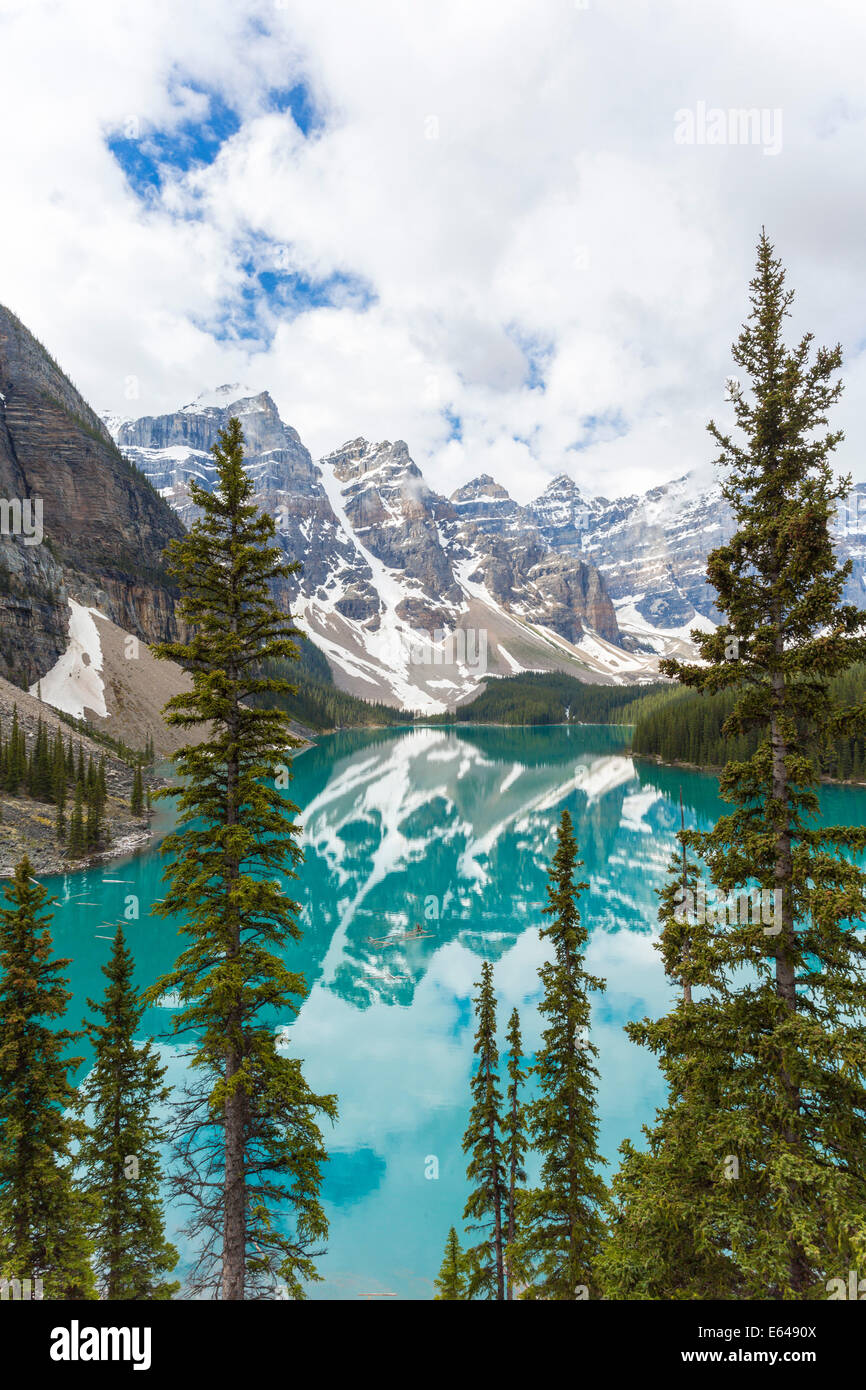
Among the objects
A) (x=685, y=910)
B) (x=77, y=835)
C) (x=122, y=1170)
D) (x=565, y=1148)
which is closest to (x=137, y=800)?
(x=77, y=835)

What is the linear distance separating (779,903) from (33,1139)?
13.5 metres

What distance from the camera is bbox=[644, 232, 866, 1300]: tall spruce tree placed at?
7.38 metres

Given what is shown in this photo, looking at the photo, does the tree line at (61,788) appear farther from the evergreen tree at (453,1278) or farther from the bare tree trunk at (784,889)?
the bare tree trunk at (784,889)

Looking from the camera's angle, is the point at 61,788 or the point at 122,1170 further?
the point at 61,788

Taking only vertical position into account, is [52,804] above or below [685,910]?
above

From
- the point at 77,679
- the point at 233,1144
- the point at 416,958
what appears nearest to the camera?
the point at 233,1144

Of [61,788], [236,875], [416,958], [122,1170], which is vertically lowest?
[122,1170]

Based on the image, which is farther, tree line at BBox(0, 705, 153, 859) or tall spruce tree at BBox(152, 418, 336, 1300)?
tree line at BBox(0, 705, 153, 859)

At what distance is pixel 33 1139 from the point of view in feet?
37.0

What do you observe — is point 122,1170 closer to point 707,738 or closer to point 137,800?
point 137,800

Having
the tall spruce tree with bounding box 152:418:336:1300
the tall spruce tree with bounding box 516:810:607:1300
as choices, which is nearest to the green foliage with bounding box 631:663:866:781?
the tall spruce tree with bounding box 516:810:607:1300

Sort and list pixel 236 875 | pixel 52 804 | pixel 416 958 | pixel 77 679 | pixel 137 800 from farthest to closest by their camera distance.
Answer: pixel 77 679, pixel 137 800, pixel 52 804, pixel 416 958, pixel 236 875

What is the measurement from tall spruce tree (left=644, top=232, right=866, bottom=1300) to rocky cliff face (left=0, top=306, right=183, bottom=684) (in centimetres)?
13824

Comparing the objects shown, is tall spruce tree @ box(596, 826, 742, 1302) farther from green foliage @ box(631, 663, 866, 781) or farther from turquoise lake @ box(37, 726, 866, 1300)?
green foliage @ box(631, 663, 866, 781)
